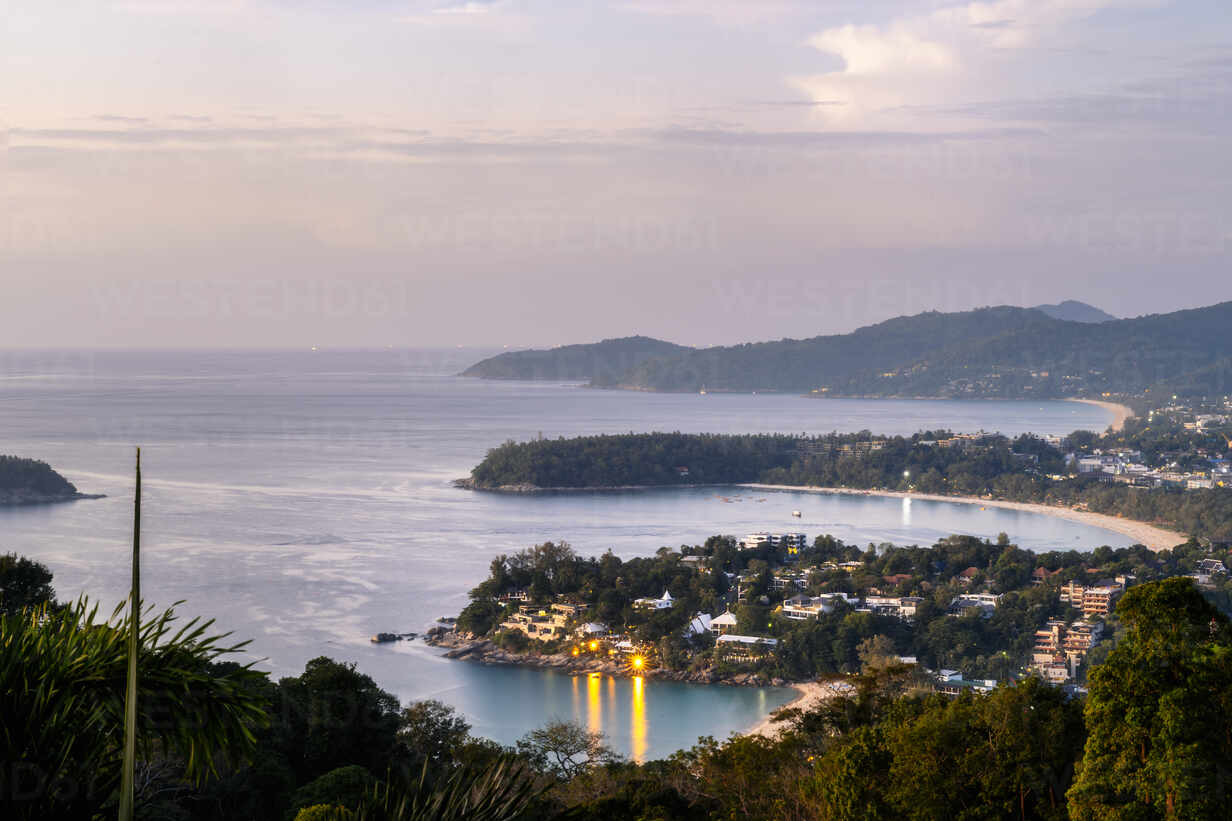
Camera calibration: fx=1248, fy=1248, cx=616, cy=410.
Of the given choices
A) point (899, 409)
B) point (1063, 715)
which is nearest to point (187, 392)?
point (899, 409)

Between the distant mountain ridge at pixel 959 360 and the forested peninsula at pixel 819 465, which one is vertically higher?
the distant mountain ridge at pixel 959 360

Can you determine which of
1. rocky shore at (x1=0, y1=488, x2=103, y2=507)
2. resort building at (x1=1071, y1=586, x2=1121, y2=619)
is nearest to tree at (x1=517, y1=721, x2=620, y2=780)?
resort building at (x1=1071, y1=586, x2=1121, y2=619)

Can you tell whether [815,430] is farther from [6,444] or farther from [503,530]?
[6,444]

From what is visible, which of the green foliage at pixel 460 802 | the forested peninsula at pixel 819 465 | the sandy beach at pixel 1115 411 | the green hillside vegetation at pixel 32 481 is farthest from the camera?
the sandy beach at pixel 1115 411

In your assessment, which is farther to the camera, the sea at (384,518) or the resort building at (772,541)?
the resort building at (772,541)

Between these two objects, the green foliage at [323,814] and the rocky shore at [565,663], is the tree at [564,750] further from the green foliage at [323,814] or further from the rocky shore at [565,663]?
the rocky shore at [565,663]

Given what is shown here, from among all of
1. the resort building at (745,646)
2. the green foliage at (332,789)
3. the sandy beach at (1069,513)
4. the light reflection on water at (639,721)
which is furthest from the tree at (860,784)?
the sandy beach at (1069,513)

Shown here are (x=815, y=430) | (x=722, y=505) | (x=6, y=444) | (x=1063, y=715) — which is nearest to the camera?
(x=1063, y=715)
